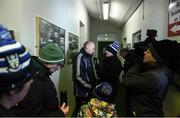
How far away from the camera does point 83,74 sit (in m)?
3.21

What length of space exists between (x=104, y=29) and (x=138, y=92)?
9.03 meters

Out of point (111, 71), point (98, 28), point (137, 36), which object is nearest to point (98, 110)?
point (111, 71)

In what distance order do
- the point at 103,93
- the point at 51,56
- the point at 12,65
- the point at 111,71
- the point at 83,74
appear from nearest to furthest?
1. the point at 12,65
2. the point at 51,56
3. the point at 103,93
4. the point at 83,74
5. the point at 111,71

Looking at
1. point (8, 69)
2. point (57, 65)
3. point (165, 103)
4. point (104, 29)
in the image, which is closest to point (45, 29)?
point (57, 65)

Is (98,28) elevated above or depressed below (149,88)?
above

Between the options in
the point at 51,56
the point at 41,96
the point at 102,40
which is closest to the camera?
the point at 41,96

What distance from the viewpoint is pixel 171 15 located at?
274 centimetres

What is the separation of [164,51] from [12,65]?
1.49m

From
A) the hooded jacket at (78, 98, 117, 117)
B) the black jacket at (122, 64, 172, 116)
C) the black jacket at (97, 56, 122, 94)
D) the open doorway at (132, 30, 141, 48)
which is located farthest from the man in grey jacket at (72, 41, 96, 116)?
the open doorway at (132, 30, 141, 48)

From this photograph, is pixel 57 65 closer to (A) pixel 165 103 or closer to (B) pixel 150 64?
(B) pixel 150 64

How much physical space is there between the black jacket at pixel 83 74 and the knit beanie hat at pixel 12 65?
2360 mm

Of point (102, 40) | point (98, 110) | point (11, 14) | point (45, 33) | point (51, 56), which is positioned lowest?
point (98, 110)

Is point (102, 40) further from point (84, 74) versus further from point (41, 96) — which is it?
point (41, 96)

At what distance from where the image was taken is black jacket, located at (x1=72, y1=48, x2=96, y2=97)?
318 centimetres
